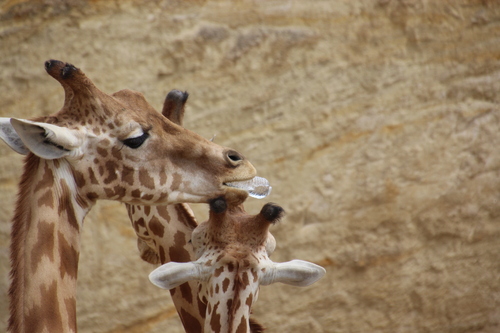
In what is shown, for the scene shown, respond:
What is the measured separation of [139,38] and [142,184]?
2.64 metres

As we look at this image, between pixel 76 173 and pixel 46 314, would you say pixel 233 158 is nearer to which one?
pixel 76 173

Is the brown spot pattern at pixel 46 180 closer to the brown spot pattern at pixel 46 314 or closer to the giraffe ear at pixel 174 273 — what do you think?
the brown spot pattern at pixel 46 314

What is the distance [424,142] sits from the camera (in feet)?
18.1

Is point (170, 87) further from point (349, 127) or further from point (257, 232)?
point (257, 232)

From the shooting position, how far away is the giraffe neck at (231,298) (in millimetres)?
2725

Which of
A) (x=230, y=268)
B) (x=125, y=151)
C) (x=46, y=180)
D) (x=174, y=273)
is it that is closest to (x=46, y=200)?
(x=46, y=180)

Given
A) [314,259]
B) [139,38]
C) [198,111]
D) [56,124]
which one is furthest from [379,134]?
[56,124]

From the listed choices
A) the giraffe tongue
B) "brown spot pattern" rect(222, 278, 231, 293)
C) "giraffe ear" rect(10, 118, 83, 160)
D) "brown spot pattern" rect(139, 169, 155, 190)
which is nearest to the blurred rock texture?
the giraffe tongue

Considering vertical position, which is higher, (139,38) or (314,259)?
(139,38)

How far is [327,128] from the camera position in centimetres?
541

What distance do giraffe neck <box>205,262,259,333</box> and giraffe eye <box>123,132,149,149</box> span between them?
662 mm

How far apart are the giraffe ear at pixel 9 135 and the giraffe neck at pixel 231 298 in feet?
3.40

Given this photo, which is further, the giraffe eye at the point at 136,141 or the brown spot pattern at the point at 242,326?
the giraffe eye at the point at 136,141

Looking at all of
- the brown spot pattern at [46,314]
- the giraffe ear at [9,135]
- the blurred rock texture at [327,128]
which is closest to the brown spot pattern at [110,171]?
the giraffe ear at [9,135]
